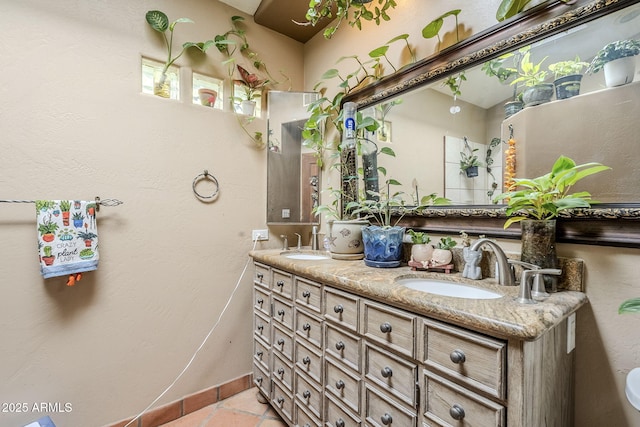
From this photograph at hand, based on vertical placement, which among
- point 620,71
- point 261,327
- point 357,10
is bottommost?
point 261,327

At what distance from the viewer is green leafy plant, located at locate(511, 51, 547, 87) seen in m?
1.05

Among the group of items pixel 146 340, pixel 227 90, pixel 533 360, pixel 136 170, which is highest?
pixel 227 90

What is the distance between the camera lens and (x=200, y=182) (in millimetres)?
1840

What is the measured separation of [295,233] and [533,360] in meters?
1.72

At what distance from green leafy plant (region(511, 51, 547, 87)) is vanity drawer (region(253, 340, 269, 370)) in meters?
1.83

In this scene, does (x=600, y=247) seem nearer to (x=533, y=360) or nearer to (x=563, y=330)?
(x=563, y=330)

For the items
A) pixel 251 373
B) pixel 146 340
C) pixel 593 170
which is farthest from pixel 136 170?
pixel 593 170

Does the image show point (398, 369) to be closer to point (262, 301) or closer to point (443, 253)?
point (443, 253)

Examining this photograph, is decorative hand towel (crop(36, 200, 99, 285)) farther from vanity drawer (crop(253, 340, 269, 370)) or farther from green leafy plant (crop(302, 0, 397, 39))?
green leafy plant (crop(302, 0, 397, 39))

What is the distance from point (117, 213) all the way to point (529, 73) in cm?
206

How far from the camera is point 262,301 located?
1769 millimetres

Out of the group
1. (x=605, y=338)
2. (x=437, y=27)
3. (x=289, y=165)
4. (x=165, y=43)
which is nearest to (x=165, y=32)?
(x=165, y=43)

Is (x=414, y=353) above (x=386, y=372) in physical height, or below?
above

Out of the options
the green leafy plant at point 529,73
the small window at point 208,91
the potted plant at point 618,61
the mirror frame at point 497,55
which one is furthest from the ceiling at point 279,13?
the potted plant at point 618,61
